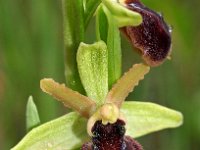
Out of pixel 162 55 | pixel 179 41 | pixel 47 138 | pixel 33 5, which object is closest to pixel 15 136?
pixel 33 5

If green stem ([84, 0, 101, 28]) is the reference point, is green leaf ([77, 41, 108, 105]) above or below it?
below

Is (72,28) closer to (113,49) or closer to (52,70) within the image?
(113,49)

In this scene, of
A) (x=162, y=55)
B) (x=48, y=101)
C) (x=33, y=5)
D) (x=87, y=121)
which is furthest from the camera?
(x=33, y=5)

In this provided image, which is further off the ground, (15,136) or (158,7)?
(158,7)

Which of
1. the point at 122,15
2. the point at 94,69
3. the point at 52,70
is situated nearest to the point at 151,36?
the point at 122,15

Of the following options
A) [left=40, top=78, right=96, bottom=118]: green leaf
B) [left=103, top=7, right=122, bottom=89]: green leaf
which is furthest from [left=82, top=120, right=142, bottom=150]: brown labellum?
[left=103, top=7, right=122, bottom=89]: green leaf

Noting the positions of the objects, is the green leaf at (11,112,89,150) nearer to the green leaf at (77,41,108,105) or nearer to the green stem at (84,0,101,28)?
the green leaf at (77,41,108,105)

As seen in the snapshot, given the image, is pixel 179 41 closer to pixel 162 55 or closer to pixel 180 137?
pixel 180 137
